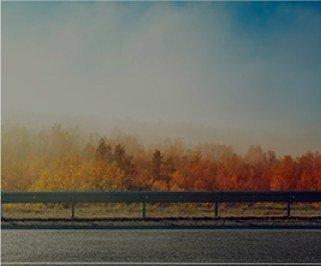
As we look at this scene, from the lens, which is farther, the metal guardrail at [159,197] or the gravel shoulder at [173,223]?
the metal guardrail at [159,197]

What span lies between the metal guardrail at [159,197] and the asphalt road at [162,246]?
297 centimetres

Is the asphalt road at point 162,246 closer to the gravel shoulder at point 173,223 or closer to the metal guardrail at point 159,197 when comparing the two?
the gravel shoulder at point 173,223

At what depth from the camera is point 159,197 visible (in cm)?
1641

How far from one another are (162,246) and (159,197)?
5.62 m

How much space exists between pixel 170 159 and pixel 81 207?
3373 inches

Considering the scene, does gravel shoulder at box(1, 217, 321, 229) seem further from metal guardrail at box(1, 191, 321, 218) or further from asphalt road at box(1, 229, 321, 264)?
metal guardrail at box(1, 191, 321, 218)

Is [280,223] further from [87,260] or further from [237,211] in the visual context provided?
[87,260]

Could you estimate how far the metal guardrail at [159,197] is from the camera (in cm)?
1619

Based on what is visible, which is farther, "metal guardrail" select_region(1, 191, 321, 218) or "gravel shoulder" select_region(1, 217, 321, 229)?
"metal guardrail" select_region(1, 191, 321, 218)

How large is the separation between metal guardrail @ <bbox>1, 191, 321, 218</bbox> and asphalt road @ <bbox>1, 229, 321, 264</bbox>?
9.74 feet

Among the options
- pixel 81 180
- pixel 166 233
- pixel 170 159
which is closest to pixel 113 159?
pixel 170 159

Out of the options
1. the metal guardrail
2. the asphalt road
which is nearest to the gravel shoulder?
the asphalt road

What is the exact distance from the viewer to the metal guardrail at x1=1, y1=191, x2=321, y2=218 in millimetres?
16188

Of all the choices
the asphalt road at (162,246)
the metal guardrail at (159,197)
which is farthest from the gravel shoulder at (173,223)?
the metal guardrail at (159,197)
